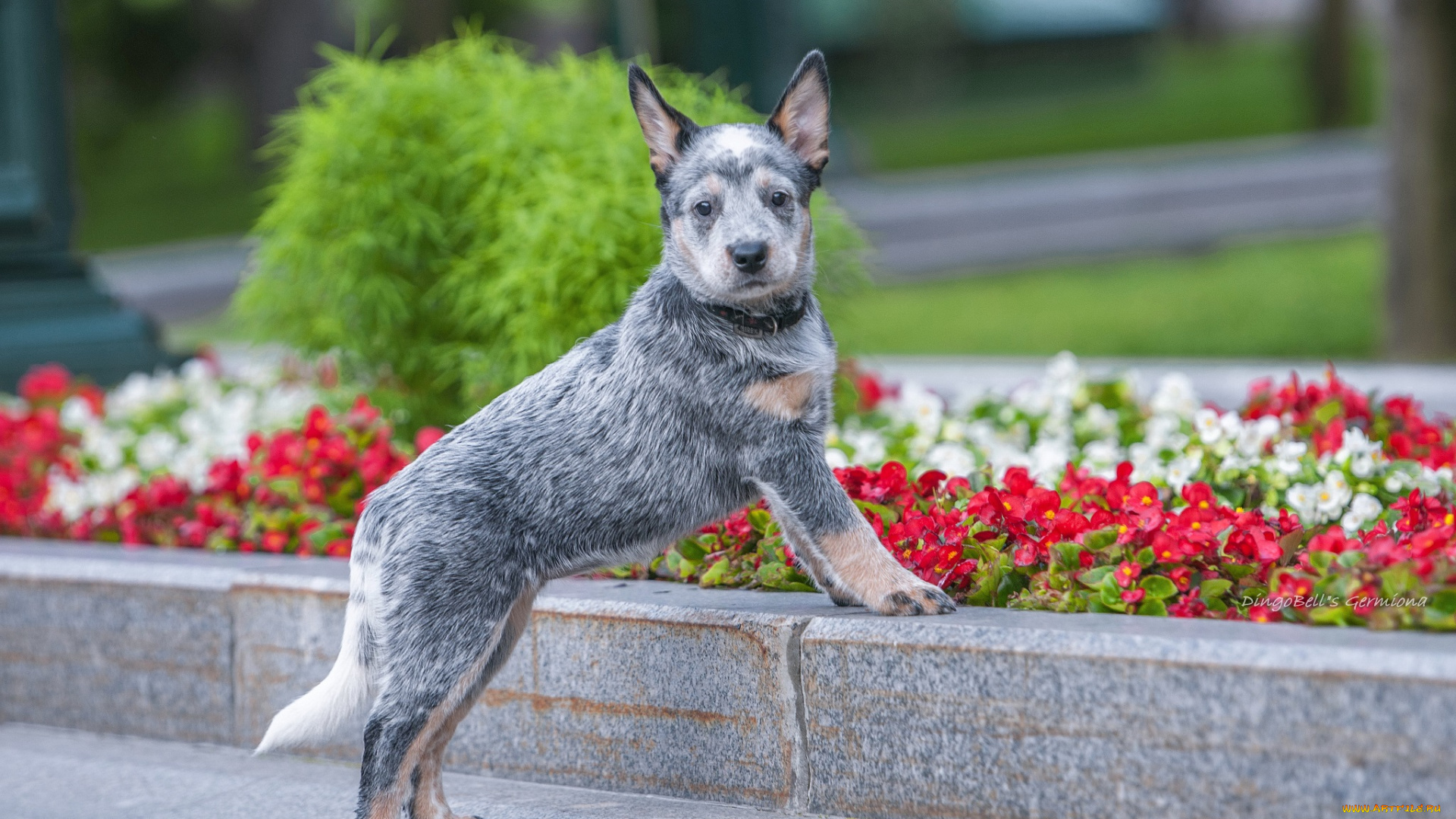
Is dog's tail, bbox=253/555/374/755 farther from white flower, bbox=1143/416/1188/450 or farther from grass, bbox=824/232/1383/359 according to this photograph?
grass, bbox=824/232/1383/359

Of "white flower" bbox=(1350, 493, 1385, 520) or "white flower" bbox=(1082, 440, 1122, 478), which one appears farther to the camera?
"white flower" bbox=(1082, 440, 1122, 478)

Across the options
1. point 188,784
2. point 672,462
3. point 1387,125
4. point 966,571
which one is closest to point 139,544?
point 188,784

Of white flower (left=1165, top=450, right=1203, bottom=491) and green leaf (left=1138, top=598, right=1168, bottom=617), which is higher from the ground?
white flower (left=1165, top=450, right=1203, bottom=491)

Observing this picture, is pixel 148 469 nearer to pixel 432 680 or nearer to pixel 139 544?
pixel 139 544

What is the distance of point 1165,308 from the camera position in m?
12.9

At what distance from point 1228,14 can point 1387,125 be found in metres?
46.0

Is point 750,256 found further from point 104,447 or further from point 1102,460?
point 104,447

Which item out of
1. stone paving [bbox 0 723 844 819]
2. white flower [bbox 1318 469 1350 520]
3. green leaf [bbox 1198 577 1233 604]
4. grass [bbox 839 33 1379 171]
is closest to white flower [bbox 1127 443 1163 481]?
white flower [bbox 1318 469 1350 520]

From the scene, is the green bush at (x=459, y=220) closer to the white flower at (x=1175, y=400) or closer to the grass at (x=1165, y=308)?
the white flower at (x=1175, y=400)

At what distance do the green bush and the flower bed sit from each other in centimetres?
38

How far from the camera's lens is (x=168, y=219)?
26047 millimetres

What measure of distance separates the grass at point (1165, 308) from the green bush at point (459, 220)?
3888 mm

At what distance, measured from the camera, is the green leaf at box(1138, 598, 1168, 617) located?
3865 millimetres

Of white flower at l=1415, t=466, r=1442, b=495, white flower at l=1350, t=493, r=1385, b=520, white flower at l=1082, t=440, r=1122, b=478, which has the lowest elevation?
white flower at l=1082, t=440, r=1122, b=478
